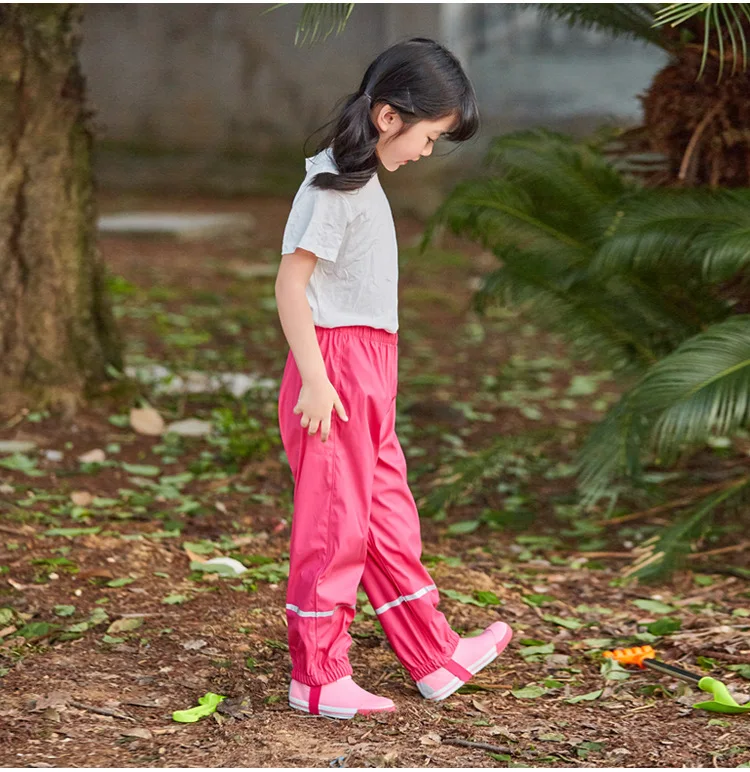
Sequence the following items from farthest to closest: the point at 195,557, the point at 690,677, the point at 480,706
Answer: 1. the point at 195,557
2. the point at 690,677
3. the point at 480,706

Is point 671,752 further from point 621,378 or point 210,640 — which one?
point 621,378

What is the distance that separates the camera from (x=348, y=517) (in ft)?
7.50

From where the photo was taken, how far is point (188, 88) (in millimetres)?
9547

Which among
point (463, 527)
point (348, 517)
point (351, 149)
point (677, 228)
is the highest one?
point (351, 149)

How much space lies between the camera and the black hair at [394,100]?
2.20 meters

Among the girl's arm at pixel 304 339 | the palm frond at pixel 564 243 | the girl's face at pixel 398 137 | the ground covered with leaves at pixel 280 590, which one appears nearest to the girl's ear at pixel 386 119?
the girl's face at pixel 398 137

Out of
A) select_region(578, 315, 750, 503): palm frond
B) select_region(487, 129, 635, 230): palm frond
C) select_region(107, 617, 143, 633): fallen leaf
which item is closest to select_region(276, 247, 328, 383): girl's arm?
select_region(107, 617, 143, 633): fallen leaf

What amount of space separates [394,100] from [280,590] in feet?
4.74

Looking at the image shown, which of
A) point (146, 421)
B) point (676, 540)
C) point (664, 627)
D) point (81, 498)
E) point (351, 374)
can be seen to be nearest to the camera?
point (351, 374)

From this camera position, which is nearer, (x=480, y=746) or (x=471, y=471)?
(x=480, y=746)

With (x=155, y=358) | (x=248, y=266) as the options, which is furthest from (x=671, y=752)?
(x=248, y=266)

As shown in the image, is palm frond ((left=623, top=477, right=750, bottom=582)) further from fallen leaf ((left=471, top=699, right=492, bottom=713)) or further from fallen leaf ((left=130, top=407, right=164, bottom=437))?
fallen leaf ((left=130, top=407, right=164, bottom=437))

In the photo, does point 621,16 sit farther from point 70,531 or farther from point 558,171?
point 70,531

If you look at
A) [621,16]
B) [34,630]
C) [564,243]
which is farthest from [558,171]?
[34,630]
